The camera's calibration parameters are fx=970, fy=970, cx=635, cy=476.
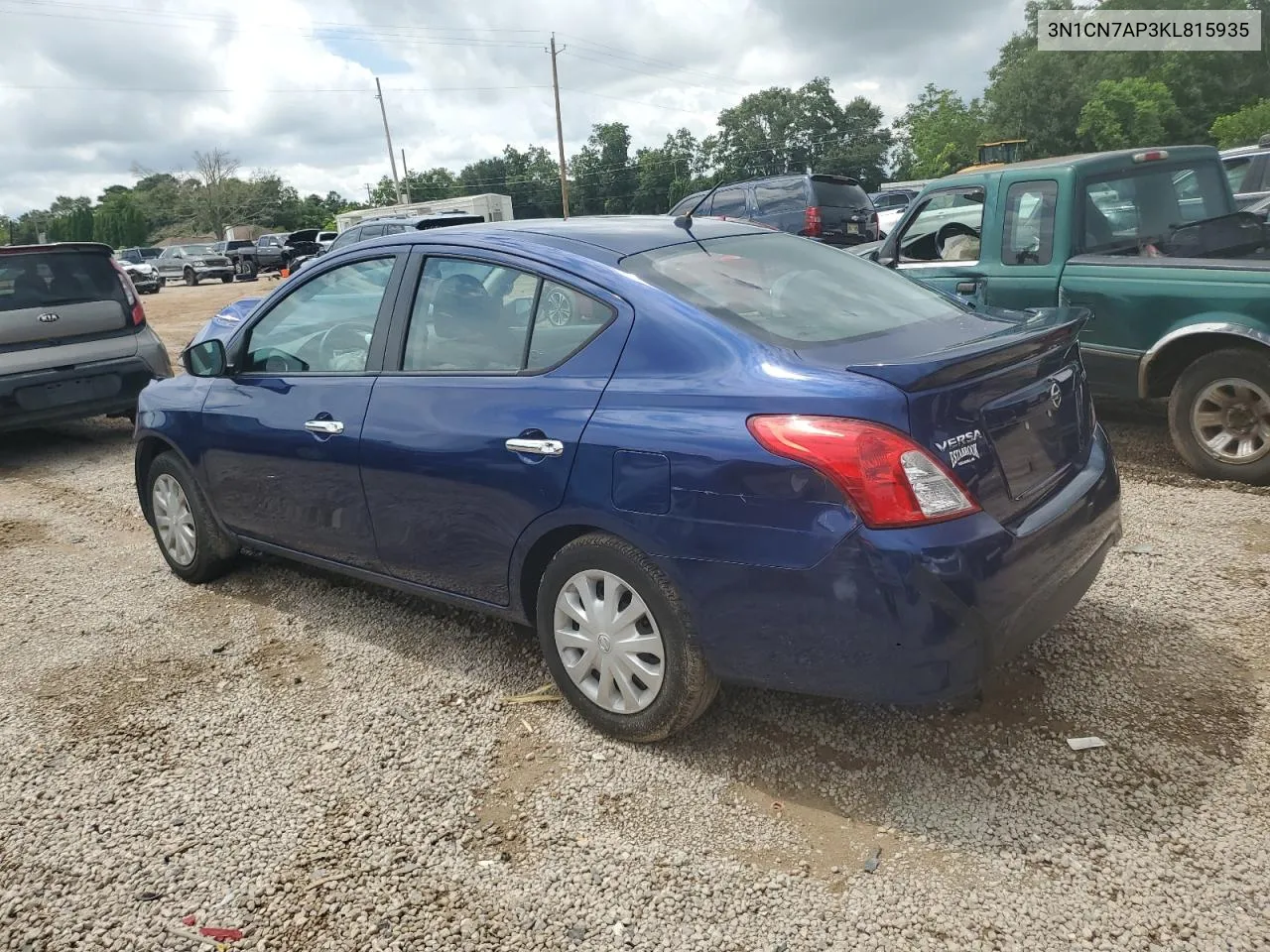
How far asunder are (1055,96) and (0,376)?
68087 millimetres

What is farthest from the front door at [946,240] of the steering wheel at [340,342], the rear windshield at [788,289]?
the steering wheel at [340,342]

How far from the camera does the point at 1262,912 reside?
227cm

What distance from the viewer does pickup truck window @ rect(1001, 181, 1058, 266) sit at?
5.94 meters

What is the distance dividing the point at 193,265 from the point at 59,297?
34377mm

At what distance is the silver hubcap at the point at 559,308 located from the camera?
127 inches

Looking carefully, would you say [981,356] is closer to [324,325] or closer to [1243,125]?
[324,325]

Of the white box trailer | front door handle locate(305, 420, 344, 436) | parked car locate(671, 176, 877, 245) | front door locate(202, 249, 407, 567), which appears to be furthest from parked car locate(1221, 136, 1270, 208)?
the white box trailer

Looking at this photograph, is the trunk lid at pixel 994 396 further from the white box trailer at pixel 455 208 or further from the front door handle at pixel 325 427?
the white box trailer at pixel 455 208

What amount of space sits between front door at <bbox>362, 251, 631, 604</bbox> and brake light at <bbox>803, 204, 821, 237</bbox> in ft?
40.3

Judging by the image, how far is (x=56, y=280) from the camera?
26.0 ft

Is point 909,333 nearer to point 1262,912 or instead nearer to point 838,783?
point 838,783

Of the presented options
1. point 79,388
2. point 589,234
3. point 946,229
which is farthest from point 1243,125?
point 589,234

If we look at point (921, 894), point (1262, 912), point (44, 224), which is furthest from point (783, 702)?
point (44, 224)

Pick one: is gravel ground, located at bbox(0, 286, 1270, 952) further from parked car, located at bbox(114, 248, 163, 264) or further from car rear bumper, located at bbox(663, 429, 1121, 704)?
parked car, located at bbox(114, 248, 163, 264)
